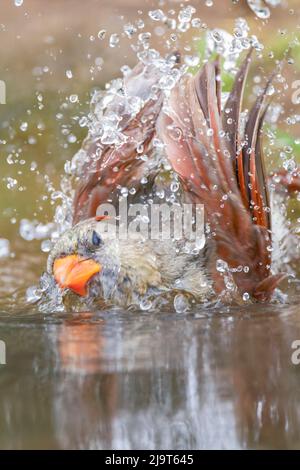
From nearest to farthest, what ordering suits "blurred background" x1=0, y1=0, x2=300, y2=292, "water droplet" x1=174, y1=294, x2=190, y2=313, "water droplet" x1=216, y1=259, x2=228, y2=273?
"water droplet" x1=174, y1=294, x2=190, y2=313 < "water droplet" x1=216, y1=259, x2=228, y2=273 < "blurred background" x1=0, y1=0, x2=300, y2=292

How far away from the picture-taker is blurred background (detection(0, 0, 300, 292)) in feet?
17.6

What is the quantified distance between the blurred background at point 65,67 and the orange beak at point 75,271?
141 cm

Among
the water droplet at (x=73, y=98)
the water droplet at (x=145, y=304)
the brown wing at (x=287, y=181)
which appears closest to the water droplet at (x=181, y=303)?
the water droplet at (x=145, y=304)

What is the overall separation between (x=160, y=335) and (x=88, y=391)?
673 millimetres

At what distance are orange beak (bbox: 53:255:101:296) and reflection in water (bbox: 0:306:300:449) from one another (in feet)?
1.07

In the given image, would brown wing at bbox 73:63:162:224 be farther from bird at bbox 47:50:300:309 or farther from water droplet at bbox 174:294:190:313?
water droplet at bbox 174:294:190:313

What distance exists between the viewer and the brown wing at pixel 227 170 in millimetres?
3258

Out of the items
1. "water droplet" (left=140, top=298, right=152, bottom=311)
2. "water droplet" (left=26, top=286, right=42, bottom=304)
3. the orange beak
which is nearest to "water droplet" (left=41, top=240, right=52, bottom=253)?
"water droplet" (left=26, top=286, right=42, bottom=304)

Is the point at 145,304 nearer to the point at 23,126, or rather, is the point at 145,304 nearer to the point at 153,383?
the point at 153,383

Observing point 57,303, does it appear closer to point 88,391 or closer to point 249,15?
point 88,391

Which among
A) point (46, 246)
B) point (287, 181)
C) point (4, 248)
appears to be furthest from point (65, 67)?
point (287, 181)

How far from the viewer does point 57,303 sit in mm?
3428

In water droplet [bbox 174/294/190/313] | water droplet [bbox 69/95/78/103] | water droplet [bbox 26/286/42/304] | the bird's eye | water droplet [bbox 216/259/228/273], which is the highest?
water droplet [bbox 69/95/78/103]

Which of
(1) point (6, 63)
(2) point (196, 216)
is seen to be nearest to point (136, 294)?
(2) point (196, 216)
